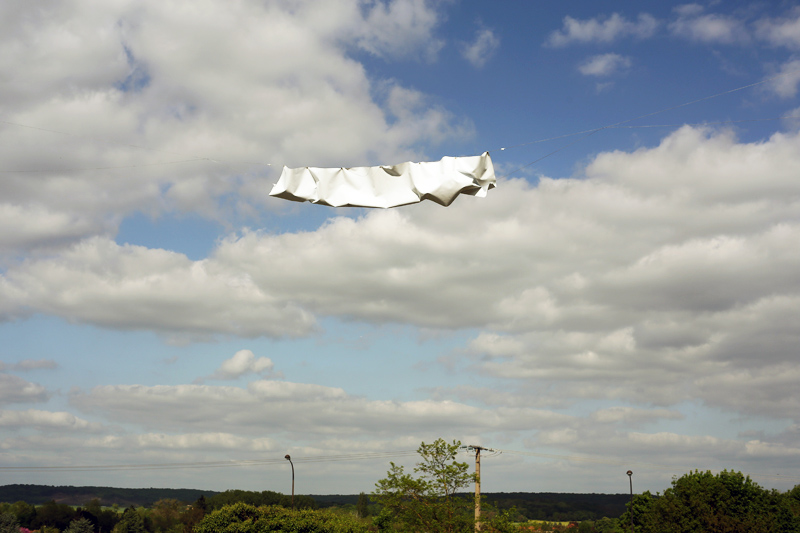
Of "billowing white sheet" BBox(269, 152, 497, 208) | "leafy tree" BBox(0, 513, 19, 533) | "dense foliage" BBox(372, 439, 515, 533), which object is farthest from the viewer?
"leafy tree" BBox(0, 513, 19, 533)

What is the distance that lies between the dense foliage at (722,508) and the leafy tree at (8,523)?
89212 millimetres

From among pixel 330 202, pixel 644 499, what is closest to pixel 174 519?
pixel 644 499

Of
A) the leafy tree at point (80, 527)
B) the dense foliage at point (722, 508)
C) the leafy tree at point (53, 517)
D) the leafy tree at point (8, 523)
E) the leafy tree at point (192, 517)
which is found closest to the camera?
the dense foliage at point (722, 508)

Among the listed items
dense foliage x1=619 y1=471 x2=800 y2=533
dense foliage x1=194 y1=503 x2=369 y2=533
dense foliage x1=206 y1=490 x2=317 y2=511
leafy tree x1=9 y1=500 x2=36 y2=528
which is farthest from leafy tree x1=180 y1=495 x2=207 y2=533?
dense foliage x1=619 y1=471 x2=800 y2=533

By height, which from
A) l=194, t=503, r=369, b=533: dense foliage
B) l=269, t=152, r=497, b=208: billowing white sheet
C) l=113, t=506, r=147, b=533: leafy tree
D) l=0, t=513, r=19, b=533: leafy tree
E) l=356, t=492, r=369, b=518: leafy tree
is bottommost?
l=113, t=506, r=147, b=533: leafy tree

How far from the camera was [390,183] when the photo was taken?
9.38 metres

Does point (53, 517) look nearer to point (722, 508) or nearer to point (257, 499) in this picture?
point (257, 499)

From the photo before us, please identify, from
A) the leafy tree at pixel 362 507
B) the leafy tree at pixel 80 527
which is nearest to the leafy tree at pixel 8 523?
the leafy tree at pixel 80 527

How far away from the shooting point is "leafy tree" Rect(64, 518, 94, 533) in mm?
110312

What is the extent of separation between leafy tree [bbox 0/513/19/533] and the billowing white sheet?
107927 mm

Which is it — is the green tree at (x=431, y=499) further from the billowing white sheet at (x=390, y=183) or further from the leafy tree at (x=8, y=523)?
the leafy tree at (x=8, y=523)

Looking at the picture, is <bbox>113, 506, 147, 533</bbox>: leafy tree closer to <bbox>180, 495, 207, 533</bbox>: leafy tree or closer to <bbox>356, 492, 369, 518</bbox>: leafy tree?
<bbox>180, 495, 207, 533</bbox>: leafy tree

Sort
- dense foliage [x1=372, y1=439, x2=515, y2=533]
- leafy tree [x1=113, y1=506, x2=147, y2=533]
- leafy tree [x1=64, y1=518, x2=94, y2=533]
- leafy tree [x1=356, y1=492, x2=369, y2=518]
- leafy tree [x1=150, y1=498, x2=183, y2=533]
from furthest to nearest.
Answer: leafy tree [x1=356, y1=492, x2=369, y2=518] < leafy tree [x1=150, y1=498, x2=183, y2=533] < leafy tree [x1=113, y1=506, x2=147, y2=533] < leafy tree [x1=64, y1=518, x2=94, y2=533] < dense foliage [x1=372, y1=439, x2=515, y2=533]

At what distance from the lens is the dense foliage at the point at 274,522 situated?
133ft
